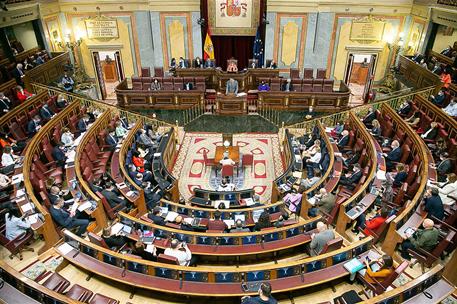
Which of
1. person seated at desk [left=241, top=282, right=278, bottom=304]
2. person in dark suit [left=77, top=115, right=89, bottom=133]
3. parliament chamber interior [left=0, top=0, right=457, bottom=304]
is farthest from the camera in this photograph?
person in dark suit [left=77, top=115, right=89, bottom=133]

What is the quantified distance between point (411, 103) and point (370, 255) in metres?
7.60

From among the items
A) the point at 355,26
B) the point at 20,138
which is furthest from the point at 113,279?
the point at 355,26

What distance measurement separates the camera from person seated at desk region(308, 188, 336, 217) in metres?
7.35

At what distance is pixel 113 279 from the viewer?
5414 millimetres

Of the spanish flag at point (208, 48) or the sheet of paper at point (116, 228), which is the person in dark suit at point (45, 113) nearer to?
the sheet of paper at point (116, 228)

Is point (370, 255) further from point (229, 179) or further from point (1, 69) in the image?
point (1, 69)

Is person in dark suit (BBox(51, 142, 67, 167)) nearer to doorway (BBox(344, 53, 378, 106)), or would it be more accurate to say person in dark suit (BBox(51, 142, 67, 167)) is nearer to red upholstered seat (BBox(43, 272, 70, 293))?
red upholstered seat (BBox(43, 272, 70, 293))

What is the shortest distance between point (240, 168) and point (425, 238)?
6051mm

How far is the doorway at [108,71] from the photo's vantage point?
1739 centimetres

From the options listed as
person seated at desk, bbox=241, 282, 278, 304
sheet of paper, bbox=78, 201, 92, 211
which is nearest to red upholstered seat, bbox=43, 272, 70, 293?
sheet of paper, bbox=78, 201, 92, 211

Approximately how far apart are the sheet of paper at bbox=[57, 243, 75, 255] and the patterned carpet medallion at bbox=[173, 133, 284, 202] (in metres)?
4.02

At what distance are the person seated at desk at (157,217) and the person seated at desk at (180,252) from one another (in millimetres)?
1346

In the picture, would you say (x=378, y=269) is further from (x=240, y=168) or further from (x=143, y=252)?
(x=240, y=168)

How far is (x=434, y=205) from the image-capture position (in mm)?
6352
